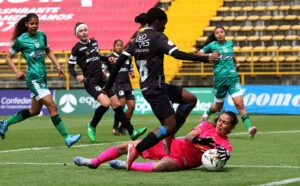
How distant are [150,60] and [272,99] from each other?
62.1 feet

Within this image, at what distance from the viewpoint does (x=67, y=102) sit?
3172 cm

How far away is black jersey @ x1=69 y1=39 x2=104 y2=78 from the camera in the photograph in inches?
674

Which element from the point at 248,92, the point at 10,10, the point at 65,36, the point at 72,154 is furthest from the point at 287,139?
the point at 10,10

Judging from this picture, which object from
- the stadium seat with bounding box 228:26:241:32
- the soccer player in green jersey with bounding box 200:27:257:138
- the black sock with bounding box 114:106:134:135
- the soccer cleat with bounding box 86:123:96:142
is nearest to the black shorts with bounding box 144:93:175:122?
the black sock with bounding box 114:106:134:135

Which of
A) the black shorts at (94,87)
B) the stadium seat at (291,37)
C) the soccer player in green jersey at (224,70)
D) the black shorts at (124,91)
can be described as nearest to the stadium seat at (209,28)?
the stadium seat at (291,37)

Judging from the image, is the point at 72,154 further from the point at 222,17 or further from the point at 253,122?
the point at 222,17

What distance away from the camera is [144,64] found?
36.4 feet

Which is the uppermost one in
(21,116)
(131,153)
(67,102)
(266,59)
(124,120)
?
(131,153)

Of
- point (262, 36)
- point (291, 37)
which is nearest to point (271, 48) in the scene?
point (291, 37)

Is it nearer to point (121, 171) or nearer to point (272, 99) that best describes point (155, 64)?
point (121, 171)

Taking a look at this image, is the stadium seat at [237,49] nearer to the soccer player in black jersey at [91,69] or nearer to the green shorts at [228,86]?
the green shorts at [228,86]

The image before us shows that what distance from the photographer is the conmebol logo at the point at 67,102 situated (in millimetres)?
31562

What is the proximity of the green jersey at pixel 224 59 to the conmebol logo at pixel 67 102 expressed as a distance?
14091 millimetres

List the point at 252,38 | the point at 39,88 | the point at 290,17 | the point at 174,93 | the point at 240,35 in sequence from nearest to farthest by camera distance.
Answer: the point at 174,93 < the point at 39,88 < the point at 252,38 < the point at 290,17 < the point at 240,35
